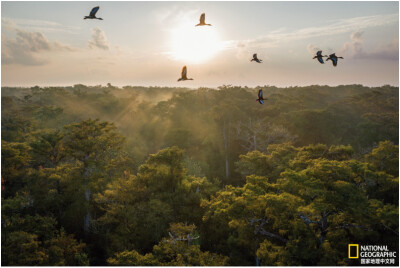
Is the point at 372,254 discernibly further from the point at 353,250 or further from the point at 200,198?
the point at 200,198

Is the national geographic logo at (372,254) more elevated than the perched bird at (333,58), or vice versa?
the perched bird at (333,58)

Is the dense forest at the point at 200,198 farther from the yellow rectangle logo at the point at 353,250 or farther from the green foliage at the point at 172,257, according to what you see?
the yellow rectangle logo at the point at 353,250

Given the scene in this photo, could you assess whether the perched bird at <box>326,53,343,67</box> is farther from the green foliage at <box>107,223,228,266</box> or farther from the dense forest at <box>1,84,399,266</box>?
the green foliage at <box>107,223,228,266</box>

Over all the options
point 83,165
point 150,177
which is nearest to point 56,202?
point 83,165

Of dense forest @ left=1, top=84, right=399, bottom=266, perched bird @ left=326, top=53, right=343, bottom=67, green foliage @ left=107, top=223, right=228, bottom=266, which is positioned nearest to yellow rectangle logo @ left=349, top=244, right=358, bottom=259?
dense forest @ left=1, top=84, right=399, bottom=266

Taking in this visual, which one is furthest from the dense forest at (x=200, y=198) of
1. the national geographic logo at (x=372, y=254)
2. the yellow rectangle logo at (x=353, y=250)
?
the national geographic logo at (x=372, y=254)

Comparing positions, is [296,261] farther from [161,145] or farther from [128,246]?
[161,145]
